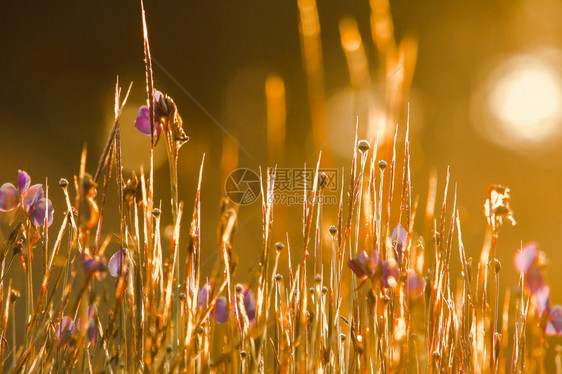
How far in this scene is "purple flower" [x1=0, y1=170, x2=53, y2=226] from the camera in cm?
124

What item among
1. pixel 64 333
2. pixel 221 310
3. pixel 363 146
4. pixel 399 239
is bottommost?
pixel 64 333

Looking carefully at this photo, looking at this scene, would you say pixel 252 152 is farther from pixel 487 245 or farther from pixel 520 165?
pixel 487 245

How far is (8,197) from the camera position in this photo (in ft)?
4.13

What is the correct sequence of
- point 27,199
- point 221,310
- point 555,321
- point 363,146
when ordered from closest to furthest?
1. point 555,321
2. point 363,146
3. point 27,199
4. point 221,310

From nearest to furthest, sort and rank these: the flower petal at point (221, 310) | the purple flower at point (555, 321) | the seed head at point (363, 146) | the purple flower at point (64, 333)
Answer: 1. the purple flower at point (64, 333)
2. the purple flower at point (555, 321)
3. the seed head at point (363, 146)
4. the flower petal at point (221, 310)

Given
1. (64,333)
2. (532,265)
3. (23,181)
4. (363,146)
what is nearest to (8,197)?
(23,181)

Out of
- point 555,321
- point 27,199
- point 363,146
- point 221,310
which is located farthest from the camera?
point 221,310

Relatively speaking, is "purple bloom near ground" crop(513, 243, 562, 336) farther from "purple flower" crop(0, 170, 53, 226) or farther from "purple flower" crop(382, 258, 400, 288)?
"purple flower" crop(0, 170, 53, 226)

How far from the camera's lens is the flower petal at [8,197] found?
4.12 ft

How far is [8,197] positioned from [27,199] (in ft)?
0.16

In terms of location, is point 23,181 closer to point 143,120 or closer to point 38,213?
point 38,213

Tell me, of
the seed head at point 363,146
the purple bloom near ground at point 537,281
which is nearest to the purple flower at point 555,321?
the purple bloom near ground at point 537,281

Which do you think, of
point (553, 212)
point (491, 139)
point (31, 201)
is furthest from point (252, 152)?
point (31, 201)

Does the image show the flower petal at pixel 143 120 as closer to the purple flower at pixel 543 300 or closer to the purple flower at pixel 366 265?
the purple flower at pixel 366 265
